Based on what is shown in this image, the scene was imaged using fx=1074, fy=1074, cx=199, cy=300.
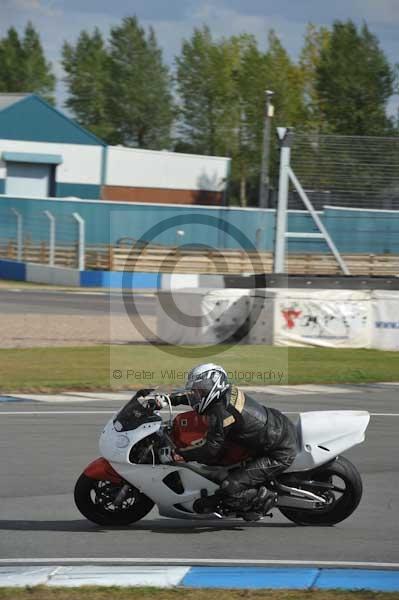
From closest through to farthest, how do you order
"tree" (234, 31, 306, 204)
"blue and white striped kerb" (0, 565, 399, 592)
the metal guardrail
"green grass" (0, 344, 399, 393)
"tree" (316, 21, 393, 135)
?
"blue and white striped kerb" (0, 565, 399, 592) → "green grass" (0, 344, 399, 393) → the metal guardrail → "tree" (316, 21, 393, 135) → "tree" (234, 31, 306, 204)

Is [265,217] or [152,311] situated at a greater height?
[265,217]

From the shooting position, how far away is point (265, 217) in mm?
42094

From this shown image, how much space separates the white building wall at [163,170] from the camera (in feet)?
184

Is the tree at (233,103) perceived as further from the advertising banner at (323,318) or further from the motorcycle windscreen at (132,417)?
the motorcycle windscreen at (132,417)

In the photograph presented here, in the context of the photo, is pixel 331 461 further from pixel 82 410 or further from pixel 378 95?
pixel 378 95

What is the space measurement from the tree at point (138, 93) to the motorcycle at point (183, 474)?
80.8 metres

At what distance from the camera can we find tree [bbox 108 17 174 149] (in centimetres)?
8769

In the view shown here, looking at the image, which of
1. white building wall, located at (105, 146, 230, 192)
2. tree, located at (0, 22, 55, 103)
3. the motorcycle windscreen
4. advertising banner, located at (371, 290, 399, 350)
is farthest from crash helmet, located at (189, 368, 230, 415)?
tree, located at (0, 22, 55, 103)

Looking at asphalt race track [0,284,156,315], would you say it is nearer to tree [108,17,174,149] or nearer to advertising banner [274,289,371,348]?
advertising banner [274,289,371,348]

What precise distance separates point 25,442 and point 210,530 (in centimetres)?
399

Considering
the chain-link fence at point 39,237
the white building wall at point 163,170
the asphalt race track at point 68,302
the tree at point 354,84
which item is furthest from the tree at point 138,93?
the asphalt race track at point 68,302

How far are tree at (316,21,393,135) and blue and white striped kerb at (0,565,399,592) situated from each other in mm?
67027

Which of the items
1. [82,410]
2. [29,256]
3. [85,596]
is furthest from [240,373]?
[29,256]

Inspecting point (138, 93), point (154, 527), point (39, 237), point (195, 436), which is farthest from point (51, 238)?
point (138, 93)
